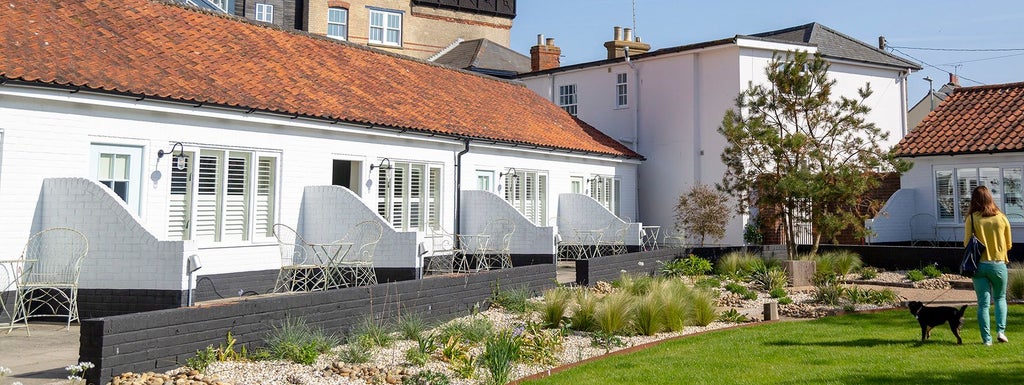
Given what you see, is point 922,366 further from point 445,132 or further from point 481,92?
point 481,92

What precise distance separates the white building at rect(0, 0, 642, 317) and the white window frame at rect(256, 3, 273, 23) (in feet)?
62.7

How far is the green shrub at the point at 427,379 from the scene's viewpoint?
7.43m

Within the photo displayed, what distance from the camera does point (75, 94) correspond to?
11.0 metres

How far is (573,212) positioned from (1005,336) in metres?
13.2

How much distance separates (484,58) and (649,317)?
28.8 meters

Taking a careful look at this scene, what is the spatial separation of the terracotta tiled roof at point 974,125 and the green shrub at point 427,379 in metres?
18.6

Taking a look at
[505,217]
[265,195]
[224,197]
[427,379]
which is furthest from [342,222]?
[427,379]

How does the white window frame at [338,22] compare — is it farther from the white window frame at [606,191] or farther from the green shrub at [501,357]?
the green shrub at [501,357]

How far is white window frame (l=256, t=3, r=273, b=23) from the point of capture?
124ft

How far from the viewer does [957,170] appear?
22016mm

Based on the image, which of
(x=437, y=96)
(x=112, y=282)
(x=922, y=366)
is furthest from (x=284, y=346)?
(x=437, y=96)

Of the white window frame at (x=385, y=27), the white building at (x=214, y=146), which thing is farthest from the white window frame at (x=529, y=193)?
the white window frame at (x=385, y=27)

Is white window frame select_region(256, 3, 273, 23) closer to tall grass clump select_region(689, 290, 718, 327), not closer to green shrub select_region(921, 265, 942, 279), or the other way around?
green shrub select_region(921, 265, 942, 279)

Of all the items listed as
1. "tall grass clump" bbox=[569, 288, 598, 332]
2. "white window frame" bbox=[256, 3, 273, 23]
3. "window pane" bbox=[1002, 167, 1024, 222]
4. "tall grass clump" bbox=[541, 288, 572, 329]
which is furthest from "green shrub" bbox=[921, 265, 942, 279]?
"white window frame" bbox=[256, 3, 273, 23]
